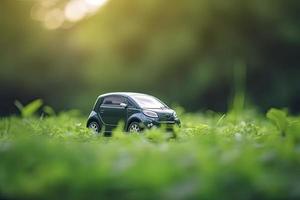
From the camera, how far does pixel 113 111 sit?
8.20m

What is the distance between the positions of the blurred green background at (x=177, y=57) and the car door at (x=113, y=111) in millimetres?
16347

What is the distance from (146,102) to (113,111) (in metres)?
0.48

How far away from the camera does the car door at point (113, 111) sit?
8.07m

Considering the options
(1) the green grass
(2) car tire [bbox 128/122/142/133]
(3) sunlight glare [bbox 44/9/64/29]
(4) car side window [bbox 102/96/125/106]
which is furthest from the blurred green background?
(1) the green grass

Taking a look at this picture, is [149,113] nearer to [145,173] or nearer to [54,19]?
[145,173]

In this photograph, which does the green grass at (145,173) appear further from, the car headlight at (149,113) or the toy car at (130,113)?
the car headlight at (149,113)

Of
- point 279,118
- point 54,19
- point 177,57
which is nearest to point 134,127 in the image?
point 279,118

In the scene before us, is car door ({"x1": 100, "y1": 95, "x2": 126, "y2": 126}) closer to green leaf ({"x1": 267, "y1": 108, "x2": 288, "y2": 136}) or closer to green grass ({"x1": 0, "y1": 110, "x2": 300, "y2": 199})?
green leaf ({"x1": 267, "y1": 108, "x2": 288, "y2": 136})

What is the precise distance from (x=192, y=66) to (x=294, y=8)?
5.48m

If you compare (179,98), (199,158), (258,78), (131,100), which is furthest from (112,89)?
(199,158)

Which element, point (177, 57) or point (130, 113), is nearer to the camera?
point (130, 113)

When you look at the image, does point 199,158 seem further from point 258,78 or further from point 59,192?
point 258,78

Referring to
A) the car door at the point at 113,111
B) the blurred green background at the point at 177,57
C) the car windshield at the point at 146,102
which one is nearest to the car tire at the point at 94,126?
the car door at the point at 113,111

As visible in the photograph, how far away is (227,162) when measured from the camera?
3.71 metres
